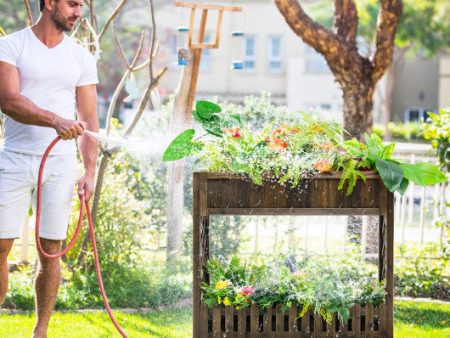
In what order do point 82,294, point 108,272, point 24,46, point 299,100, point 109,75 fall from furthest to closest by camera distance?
point 299,100, point 109,75, point 108,272, point 82,294, point 24,46

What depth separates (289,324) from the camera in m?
3.78

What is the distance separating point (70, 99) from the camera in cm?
376

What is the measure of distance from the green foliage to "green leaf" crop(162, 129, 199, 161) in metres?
2.46

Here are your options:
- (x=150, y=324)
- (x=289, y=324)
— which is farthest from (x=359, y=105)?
(x=289, y=324)

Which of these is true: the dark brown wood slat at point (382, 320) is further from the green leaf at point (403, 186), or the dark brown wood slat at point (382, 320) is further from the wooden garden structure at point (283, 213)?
the green leaf at point (403, 186)

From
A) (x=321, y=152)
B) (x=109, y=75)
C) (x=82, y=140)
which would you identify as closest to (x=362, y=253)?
(x=321, y=152)

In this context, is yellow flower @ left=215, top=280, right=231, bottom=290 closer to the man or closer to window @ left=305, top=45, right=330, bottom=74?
the man

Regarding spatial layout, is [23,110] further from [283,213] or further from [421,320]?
[421,320]

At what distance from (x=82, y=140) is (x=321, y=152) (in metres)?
1.03

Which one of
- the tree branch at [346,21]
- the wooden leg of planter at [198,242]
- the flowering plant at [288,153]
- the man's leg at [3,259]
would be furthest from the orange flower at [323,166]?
the tree branch at [346,21]

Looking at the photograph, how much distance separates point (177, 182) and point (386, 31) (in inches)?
72.1

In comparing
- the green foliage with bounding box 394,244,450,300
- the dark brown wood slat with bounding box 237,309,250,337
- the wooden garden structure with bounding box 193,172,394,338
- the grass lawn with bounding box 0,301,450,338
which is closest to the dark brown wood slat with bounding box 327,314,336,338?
the wooden garden structure with bounding box 193,172,394,338

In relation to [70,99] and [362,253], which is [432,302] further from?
[70,99]

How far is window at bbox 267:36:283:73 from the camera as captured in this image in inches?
1147
